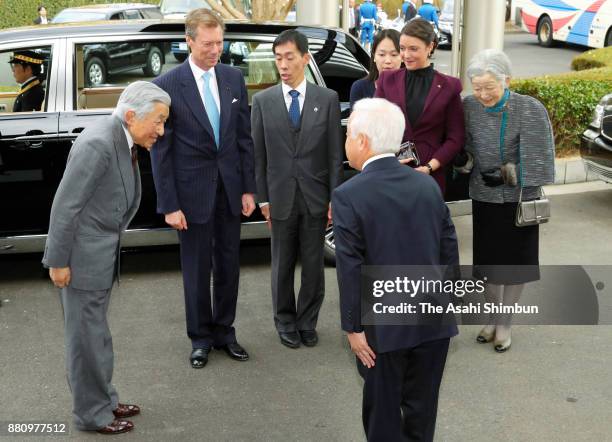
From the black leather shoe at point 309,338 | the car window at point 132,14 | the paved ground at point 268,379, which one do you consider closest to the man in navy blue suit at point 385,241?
the paved ground at point 268,379

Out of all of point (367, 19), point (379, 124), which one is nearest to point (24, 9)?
point (367, 19)

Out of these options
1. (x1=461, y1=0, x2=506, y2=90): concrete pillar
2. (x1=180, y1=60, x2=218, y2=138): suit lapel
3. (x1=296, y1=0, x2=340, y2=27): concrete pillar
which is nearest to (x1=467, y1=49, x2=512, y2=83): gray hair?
(x1=180, y1=60, x2=218, y2=138): suit lapel

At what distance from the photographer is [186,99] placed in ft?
16.0

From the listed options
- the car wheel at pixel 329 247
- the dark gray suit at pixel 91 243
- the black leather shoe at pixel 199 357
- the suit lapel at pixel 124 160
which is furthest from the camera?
the car wheel at pixel 329 247

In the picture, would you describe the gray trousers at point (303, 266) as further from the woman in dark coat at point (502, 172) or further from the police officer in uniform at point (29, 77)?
the police officer in uniform at point (29, 77)

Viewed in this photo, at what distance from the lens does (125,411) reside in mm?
4488

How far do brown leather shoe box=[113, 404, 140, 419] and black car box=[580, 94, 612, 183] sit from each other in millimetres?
5346

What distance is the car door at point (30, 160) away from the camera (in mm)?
6012

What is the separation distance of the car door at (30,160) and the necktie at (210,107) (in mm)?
1529

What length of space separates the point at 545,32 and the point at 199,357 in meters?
22.8

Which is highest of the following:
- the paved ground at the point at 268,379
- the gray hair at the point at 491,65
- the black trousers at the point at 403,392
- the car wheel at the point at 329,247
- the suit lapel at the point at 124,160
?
the gray hair at the point at 491,65

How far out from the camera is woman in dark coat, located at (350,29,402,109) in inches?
218

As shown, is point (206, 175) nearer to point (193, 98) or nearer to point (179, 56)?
point (193, 98)

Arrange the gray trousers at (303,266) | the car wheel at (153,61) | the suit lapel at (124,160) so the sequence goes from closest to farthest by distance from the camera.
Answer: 1. the suit lapel at (124,160)
2. the gray trousers at (303,266)
3. the car wheel at (153,61)
